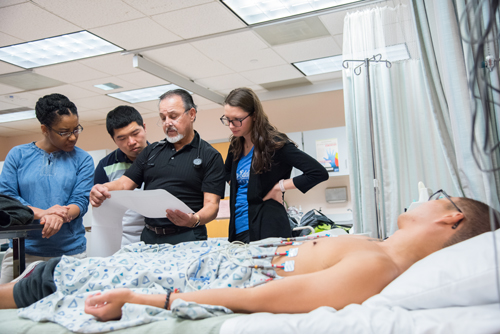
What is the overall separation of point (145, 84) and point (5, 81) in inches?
66.9

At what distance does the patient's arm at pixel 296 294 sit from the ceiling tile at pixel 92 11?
2.81 m

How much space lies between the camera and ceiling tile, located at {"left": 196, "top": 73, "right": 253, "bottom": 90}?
210 inches

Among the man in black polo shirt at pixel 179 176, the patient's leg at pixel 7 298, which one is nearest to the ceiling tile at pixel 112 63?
the man in black polo shirt at pixel 179 176

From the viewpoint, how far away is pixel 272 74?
5.34 m

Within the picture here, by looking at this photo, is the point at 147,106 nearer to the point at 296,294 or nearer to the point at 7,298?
the point at 7,298

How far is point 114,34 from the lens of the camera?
150 inches

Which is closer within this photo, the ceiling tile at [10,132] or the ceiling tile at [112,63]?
the ceiling tile at [112,63]

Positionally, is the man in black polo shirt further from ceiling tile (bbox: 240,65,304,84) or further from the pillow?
ceiling tile (bbox: 240,65,304,84)

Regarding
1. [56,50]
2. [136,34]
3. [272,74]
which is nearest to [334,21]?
[272,74]

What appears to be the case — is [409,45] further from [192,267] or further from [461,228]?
[192,267]

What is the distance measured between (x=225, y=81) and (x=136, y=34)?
1826 millimetres

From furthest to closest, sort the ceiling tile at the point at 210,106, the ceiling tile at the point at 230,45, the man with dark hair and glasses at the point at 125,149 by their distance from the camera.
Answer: the ceiling tile at the point at 210,106 < the ceiling tile at the point at 230,45 < the man with dark hair and glasses at the point at 125,149

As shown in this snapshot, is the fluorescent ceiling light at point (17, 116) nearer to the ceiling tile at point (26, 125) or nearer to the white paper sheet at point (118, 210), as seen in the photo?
the ceiling tile at point (26, 125)

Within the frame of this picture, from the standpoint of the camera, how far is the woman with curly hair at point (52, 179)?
205 cm
